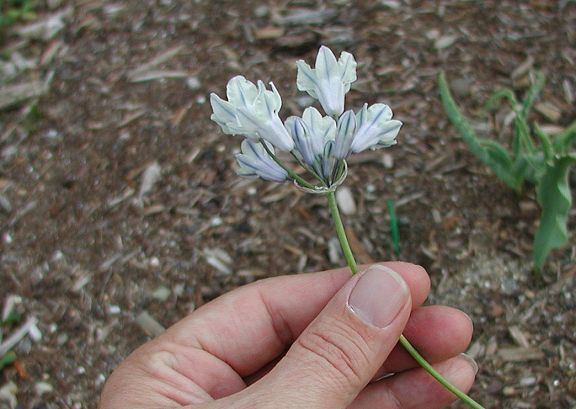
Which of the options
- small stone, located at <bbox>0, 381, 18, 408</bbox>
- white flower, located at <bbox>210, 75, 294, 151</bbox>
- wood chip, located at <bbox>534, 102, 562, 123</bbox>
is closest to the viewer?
white flower, located at <bbox>210, 75, 294, 151</bbox>

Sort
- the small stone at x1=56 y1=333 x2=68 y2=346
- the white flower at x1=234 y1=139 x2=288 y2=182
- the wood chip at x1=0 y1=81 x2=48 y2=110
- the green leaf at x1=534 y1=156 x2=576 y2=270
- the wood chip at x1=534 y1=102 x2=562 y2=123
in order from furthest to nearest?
the wood chip at x1=0 y1=81 x2=48 y2=110, the wood chip at x1=534 y1=102 x2=562 y2=123, the small stone at x1=56 y1=333 x2=68 y2=346, the green leaf at x1=534 y1=156 x2=576 y2=270, the white flower at x1=234 y1=139 x2=288 y2=182

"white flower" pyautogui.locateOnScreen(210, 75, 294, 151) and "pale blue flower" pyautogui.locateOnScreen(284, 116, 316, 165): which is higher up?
"white flower" pyautogui.locateOnScreen(210, 75, 294, 151)

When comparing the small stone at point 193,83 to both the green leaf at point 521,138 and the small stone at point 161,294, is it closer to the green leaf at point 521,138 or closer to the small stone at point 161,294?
the small stone at point 161,294

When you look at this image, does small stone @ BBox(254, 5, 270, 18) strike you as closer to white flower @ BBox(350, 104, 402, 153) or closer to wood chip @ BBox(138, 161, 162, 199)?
wood chip @ BBox(138, 161, 162, 199)

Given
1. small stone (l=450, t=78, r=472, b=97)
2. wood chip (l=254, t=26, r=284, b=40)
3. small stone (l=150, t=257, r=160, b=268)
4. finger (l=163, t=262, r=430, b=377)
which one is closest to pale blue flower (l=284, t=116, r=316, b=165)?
finger (l=163, t=262, r=430, b=377)

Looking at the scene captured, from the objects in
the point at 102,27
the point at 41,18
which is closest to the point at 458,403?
the point at 102,27

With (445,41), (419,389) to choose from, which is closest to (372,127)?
(419,389)

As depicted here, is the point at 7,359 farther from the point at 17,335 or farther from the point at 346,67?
the point at 346,67
